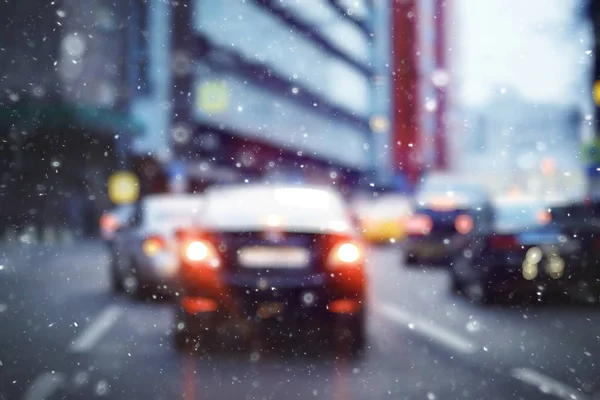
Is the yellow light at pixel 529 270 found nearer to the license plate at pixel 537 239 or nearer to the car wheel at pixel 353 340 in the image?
the license plate at pixel 537 239

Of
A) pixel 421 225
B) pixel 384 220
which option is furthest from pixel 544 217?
pixel 384 220

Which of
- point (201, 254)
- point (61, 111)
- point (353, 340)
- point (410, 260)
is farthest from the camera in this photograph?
point (61, 111)

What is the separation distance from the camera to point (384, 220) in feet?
82.7

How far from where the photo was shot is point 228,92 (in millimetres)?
46688

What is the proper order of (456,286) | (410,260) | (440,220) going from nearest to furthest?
(456,286) < (440,220) < (410,260)

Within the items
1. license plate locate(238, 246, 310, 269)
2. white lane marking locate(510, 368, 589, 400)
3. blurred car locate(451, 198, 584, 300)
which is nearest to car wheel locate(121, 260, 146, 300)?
blurred car locate(451, 198, 584, 300)

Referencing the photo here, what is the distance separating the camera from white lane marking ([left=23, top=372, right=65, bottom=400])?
564 cm

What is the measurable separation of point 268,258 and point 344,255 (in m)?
0.64

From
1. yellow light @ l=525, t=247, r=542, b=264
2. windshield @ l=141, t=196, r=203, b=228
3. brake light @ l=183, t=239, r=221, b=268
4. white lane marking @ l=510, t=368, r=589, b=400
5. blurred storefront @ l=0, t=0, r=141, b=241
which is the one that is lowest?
white lane marking @ l=510, t=368, r=589, b=400

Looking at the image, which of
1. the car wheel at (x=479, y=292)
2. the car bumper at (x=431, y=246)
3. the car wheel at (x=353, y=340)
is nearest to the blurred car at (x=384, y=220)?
the car bumper at (x=431, y=246)

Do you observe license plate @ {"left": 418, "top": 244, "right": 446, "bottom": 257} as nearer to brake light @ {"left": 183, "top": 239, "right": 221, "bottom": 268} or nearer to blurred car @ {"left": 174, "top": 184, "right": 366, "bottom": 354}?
blurred car @ {"left": 174, "top": 184, "right": 366, "bottom": 354}

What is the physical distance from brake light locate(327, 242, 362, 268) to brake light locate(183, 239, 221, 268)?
93cm

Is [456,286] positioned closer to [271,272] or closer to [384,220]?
[271,272]

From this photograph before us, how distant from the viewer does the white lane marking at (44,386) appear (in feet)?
18.5
